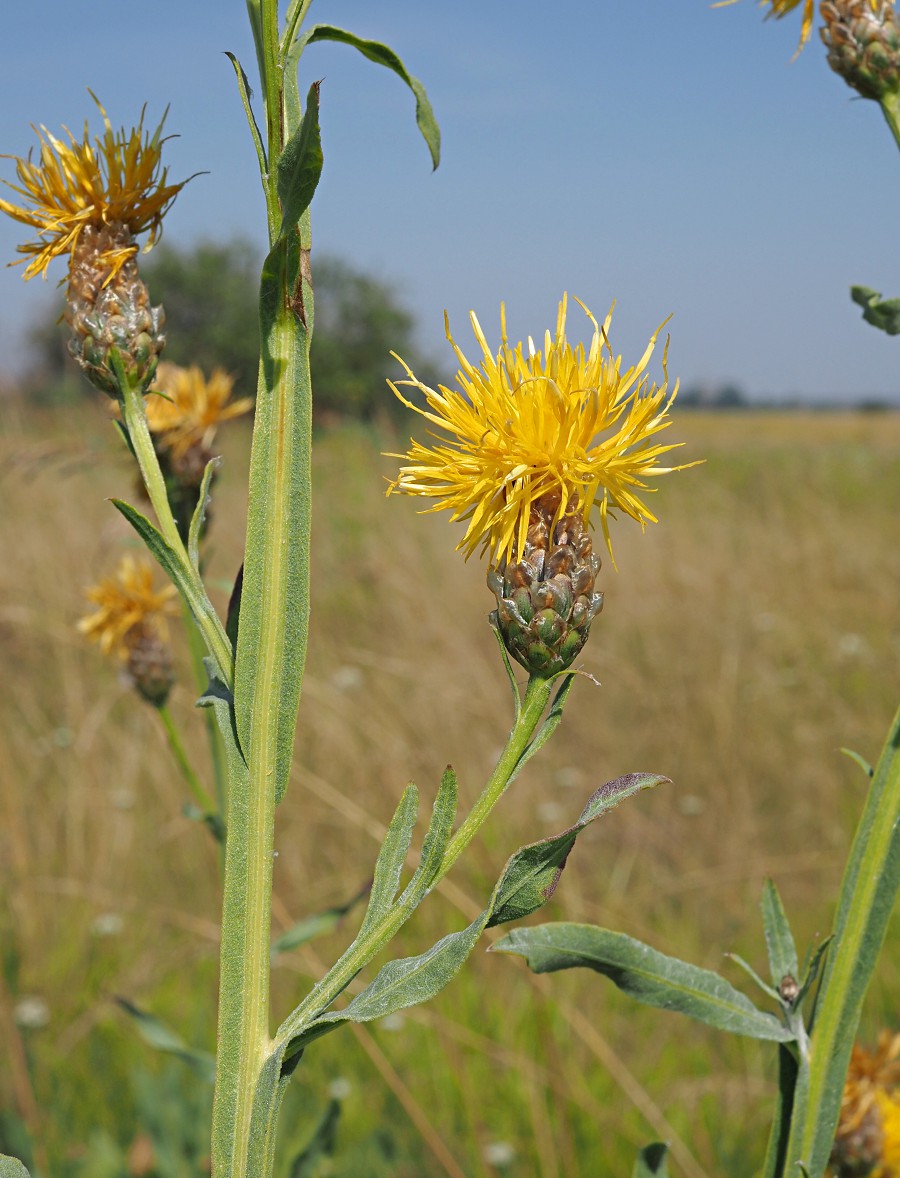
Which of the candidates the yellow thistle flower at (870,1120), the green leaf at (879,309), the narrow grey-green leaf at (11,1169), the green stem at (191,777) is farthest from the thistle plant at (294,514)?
the yellow thistle flower at (870,1120)

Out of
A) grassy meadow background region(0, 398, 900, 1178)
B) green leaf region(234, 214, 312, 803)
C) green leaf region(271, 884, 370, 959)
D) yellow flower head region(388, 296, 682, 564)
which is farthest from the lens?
grassy meadow background region(0, 398, 900, 1178)

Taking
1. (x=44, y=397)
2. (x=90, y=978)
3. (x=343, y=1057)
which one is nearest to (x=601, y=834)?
(x=343, y=1057)

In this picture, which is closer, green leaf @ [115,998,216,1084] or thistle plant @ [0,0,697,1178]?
thistle plant @ [0,0,697,1178]

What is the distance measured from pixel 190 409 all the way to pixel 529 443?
147cm

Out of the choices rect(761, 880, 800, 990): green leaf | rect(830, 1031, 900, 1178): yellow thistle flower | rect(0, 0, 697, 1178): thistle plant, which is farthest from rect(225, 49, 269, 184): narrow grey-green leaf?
rect(830, 1031, 900, 1178): yellow thistle flower

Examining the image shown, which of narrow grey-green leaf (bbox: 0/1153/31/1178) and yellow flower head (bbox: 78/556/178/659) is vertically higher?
yellow flower head (bbox: 78/556/178/659)

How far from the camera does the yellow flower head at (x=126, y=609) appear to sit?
2330 mm

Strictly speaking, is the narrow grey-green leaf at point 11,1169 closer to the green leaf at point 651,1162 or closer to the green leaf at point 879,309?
the green leaf at point 651,1162

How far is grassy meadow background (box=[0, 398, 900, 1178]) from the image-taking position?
263 cm

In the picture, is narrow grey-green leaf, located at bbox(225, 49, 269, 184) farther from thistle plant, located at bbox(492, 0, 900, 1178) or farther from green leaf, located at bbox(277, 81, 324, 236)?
thistle plant, located at bbox(492, 0, 900, 1178)

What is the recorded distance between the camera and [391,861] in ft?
2.88

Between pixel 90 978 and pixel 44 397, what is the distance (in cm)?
1158

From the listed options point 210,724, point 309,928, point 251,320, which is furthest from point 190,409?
point 251,320

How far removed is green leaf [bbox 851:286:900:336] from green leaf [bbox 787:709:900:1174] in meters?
0.44
